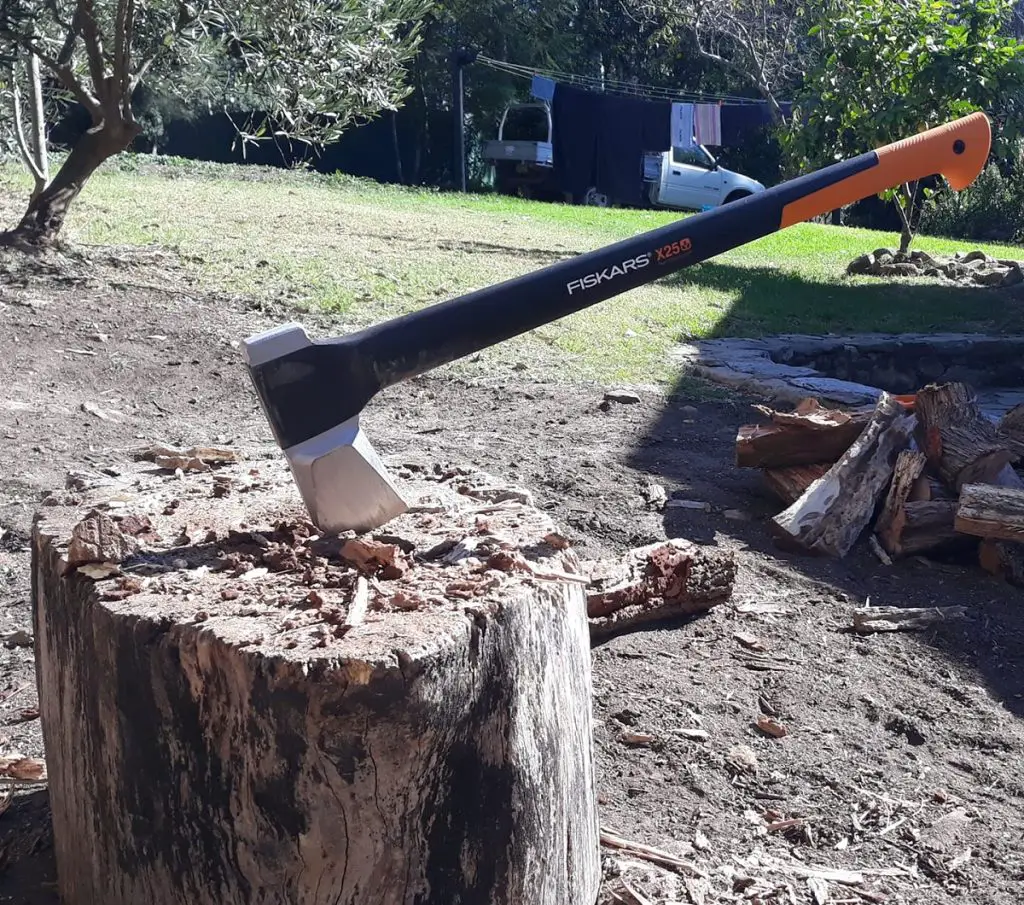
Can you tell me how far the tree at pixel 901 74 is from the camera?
11336 millimetres

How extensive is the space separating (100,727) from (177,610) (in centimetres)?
26

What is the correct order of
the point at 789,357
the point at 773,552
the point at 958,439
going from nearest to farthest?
the point at 773,552 < the point at 958,439 < the point at 789,357

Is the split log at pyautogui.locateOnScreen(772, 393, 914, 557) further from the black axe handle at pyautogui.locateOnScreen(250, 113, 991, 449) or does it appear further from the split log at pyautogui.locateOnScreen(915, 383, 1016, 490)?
the black axe handle at pyautogui.locateOnScreen(250, 113, 991, 449)

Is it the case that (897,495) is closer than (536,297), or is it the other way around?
(536,297)

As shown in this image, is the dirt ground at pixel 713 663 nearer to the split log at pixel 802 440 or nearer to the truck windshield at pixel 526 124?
the split log at pixel 802 440

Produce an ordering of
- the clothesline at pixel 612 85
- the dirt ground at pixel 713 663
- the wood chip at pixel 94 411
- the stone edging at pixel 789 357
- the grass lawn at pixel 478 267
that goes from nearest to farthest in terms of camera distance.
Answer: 1. the dirt ground at pixel 713 663
2. the wood chip at pixel 94 411
3. the stone edging at pixel 789 357
4. the grass lawn at pixel 478 267
5. the clothesline at pixel 612 85

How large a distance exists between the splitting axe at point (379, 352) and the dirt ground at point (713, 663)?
100 centimetres

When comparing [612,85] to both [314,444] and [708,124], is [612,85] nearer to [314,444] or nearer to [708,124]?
[708,124]

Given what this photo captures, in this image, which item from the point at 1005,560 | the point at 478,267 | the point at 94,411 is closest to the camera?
the point at 1005,560

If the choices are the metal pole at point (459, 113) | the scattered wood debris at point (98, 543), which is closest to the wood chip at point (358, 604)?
the scattered wood debris at point (98, 543)

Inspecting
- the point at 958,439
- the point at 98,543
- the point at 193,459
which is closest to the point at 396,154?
the point at 958,439

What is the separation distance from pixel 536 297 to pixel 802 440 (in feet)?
8.89

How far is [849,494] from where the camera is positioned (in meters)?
4.38

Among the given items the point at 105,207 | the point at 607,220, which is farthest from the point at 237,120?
the point at 105,207
